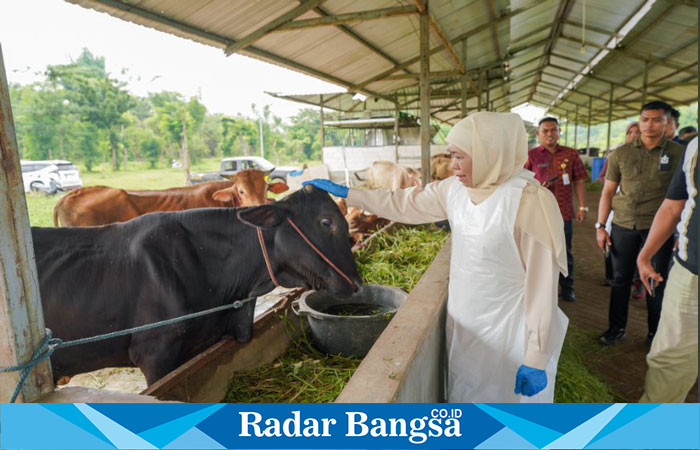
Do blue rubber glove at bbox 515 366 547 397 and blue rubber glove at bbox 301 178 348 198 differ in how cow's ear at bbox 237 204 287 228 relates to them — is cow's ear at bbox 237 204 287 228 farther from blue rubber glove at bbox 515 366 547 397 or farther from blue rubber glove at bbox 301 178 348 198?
blue rubber glove at bbox 515 366 547 397

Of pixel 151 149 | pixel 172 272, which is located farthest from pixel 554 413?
pixel 151 149

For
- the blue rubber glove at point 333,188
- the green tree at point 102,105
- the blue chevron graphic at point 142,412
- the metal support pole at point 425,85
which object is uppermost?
the green tree at point 102,105

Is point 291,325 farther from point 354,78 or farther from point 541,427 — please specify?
point 354,78

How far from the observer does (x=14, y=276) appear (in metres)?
1.17

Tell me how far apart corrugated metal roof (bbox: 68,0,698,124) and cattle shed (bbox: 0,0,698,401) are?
25 mm

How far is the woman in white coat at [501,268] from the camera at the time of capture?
1.90m

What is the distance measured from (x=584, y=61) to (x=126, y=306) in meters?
17.5

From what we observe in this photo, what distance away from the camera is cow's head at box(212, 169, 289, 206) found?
244 inches

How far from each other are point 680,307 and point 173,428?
2.60 m

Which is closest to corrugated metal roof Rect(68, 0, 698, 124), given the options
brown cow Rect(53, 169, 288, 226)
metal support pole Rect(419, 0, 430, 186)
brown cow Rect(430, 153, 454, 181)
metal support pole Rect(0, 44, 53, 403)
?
metal support pole Rect(419, 0, 430, 186)

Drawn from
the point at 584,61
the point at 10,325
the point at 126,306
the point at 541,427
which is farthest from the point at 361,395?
the point at 584,61

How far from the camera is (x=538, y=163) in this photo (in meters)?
4.97

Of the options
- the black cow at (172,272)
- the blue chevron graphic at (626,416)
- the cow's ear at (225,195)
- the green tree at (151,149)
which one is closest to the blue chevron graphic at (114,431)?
the black cow at (172,272)

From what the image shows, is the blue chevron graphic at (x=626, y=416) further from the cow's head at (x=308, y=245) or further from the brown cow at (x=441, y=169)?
the brown cow at (x=441, y=169)
